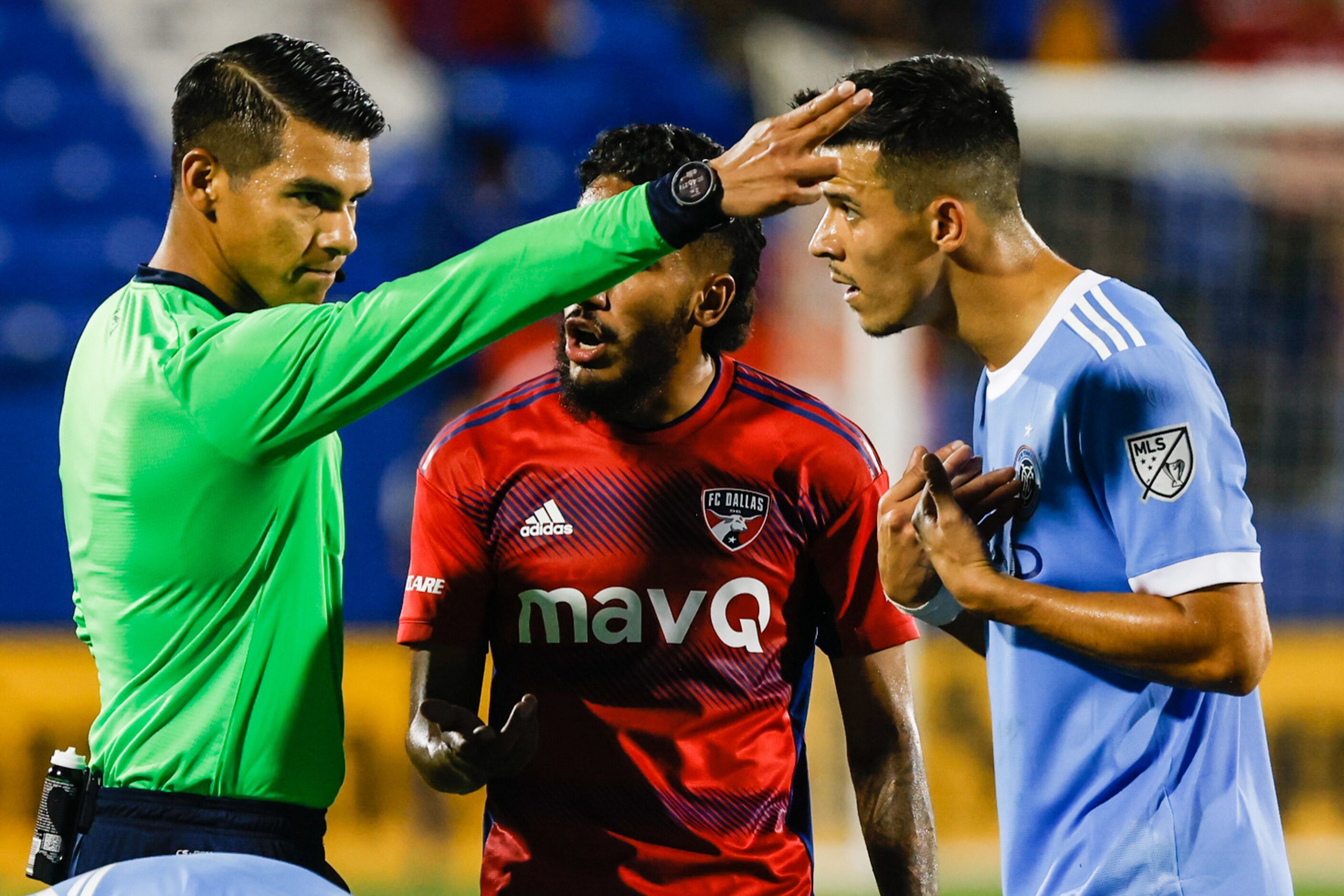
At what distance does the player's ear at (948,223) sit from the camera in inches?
101

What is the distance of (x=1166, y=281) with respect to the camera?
28.9ft

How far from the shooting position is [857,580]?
109 inches

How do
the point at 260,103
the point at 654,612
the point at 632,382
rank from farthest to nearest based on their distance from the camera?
the point at 632,382, the point at 654,612, the point at 260,103

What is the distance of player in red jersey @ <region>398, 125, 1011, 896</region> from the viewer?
2635mm

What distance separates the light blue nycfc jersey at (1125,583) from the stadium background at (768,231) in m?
4.62

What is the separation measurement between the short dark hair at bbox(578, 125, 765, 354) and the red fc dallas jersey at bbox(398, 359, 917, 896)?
18 centimetres

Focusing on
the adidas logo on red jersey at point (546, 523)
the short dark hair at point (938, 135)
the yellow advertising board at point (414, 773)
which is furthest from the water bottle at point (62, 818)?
the yellow advertising board at point (414, 773)

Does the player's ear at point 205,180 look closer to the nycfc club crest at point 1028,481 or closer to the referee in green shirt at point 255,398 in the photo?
the referee in green shirt at point 255,398

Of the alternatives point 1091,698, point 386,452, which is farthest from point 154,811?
point 386,452

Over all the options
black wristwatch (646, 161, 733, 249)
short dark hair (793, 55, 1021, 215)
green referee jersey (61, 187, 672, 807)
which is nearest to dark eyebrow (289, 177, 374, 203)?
green referee jersey (61, 187, 672, 807)

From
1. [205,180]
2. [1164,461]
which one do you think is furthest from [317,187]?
[1164,461]

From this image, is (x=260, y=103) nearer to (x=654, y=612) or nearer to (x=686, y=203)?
(x=686, y=203)

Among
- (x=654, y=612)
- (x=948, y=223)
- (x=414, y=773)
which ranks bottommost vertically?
(x=414, y=773)

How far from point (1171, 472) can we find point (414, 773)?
551 cm
